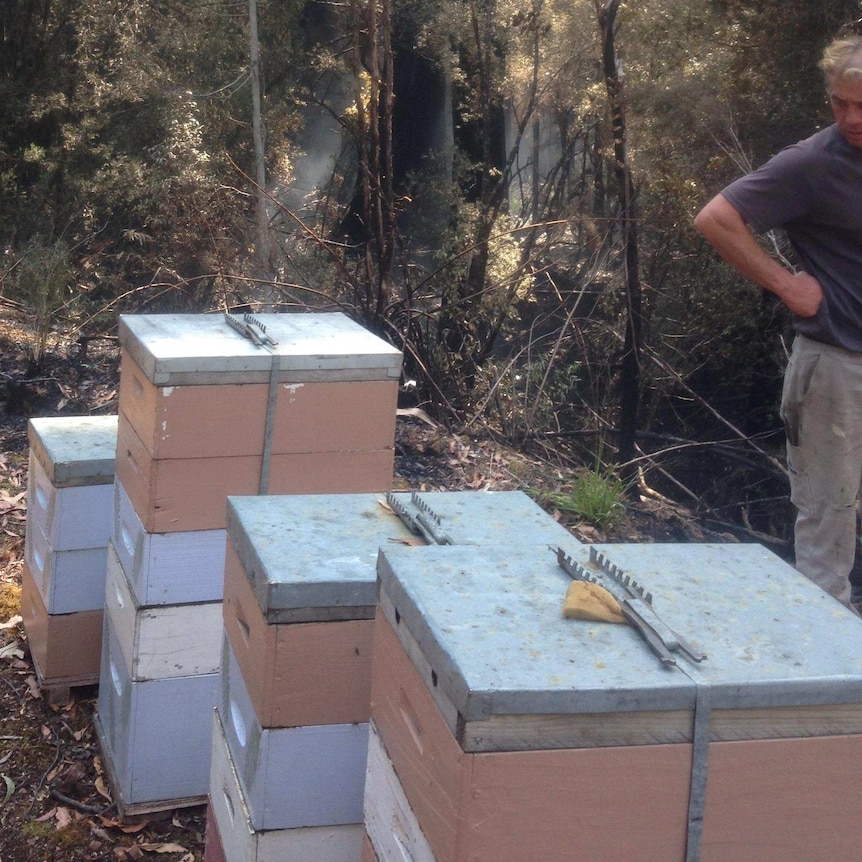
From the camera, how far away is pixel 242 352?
10.1ft

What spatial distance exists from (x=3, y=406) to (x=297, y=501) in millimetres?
5030

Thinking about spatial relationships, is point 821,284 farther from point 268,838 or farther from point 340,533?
point 268,838

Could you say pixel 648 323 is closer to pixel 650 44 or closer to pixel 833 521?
pixel 650 44

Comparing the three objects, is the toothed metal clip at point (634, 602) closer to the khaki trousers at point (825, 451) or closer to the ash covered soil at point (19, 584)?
the khaki trousers at point (825, 451)

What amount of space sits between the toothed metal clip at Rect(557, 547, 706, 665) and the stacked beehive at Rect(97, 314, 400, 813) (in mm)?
1410

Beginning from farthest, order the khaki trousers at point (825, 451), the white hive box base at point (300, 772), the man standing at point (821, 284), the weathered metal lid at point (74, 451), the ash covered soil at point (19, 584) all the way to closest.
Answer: the weathered metal lid at point (74, 451) < the ash covered soil at point (19, 584) < the khaki trousers at point (825, 451) < the man standing at point (821, 284) < the white hive box base at point (300, 772)

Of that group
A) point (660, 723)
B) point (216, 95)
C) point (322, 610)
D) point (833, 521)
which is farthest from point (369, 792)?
point (216, 95)

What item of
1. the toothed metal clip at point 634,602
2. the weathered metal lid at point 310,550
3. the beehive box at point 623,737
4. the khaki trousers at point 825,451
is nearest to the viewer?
the beehive box at point 623,737

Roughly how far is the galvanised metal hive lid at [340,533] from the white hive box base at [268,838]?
1.70 feet

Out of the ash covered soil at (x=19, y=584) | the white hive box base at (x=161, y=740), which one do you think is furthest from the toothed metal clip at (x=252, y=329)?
the ash covered soil at (x=19, y=584)

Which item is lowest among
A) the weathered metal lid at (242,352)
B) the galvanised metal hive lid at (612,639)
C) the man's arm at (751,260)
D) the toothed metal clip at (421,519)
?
the toothed metal clip at (421,519)

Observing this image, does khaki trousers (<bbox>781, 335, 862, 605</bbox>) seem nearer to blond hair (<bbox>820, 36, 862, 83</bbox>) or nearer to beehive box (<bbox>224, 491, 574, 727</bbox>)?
blond hair (<bbox>820, 36, 862, 83</bbox>)

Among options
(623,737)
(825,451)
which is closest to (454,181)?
(825,451)

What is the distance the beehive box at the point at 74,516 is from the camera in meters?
3.77
